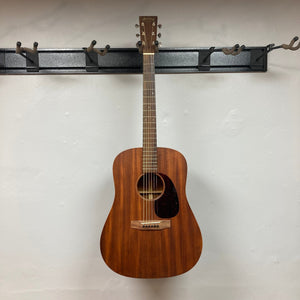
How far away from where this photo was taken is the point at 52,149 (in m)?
1.28

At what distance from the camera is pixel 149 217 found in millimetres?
1027

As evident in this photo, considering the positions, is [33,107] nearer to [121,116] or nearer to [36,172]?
[36,172]

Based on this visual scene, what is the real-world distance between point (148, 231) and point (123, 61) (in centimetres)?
80

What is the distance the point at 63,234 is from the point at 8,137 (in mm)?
559

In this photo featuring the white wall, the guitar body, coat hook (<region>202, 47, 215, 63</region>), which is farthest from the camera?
the white wall

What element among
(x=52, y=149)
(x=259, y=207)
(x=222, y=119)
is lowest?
(x=259, y=207)

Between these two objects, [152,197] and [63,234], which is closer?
[152,197]

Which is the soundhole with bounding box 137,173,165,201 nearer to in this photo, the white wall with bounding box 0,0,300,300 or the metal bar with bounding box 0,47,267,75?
the white wall with bounding box 0,0,300,300

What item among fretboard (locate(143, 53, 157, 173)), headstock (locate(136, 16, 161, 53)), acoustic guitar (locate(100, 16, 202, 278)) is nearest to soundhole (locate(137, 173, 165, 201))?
acoustic guitar (locate(100, 16, 202, 278))

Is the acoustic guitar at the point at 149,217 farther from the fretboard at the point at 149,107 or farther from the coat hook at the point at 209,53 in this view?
the coat hook at the point at 209,53

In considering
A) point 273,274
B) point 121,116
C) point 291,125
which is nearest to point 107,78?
point 121,116

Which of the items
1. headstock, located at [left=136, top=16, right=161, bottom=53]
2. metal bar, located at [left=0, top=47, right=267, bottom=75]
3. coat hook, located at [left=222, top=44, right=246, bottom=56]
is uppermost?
headstock, located at [left=136, top=16, right=161, bottom=53]

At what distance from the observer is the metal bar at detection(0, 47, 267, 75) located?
1240 mm

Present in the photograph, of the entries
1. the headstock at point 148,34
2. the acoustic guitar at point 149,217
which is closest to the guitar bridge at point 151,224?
the acoustic guitar at point 149,217
